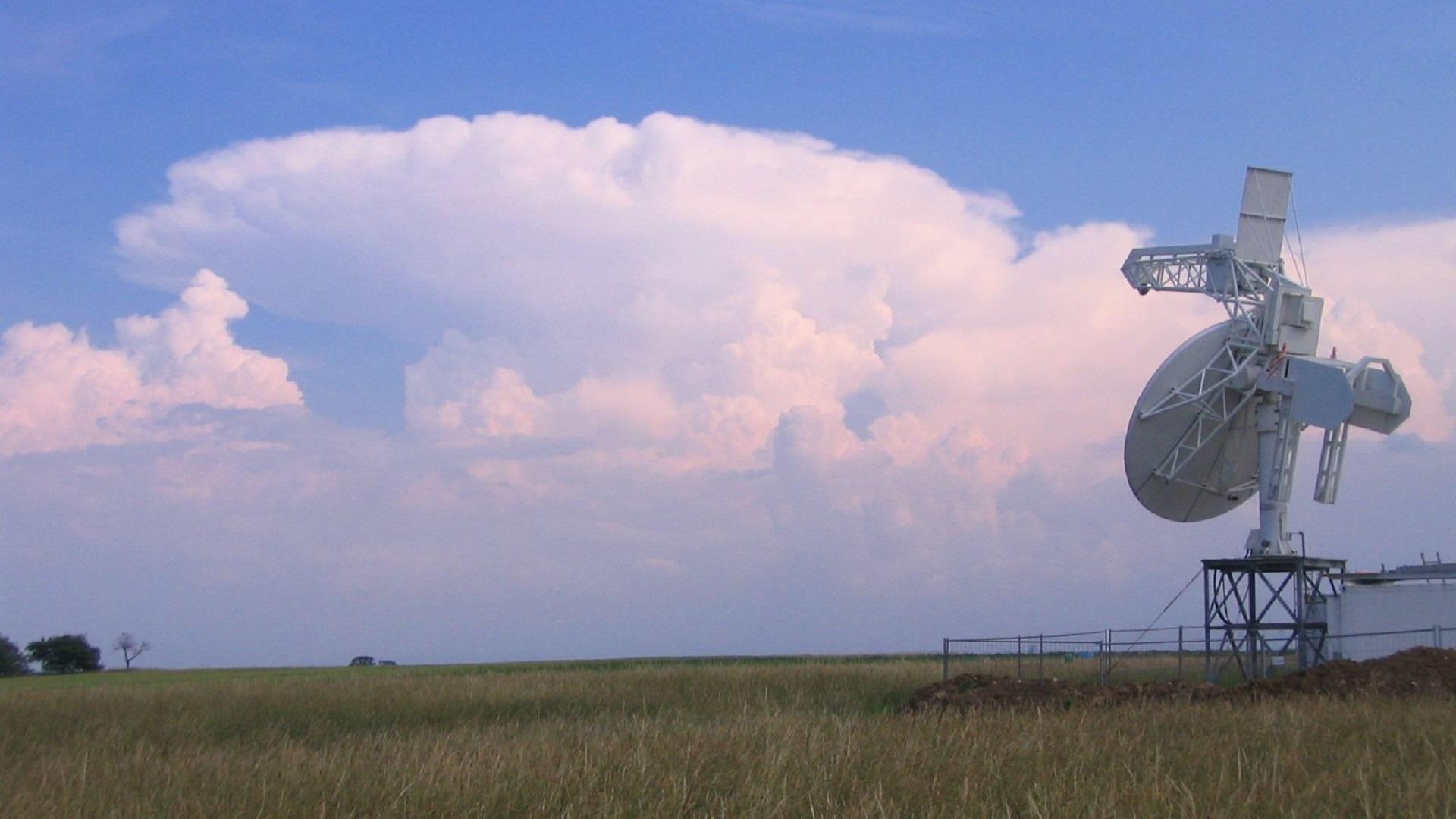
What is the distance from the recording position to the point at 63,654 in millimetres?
95688

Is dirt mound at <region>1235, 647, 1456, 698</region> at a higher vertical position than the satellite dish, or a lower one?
lower

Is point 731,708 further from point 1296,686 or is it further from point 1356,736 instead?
point 1356,736

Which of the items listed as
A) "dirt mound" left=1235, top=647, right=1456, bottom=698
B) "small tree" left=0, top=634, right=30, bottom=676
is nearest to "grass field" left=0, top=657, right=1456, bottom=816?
"dirt mound" left=1235, top=647, right=1456, bottom=698

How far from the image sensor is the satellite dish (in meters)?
35.2

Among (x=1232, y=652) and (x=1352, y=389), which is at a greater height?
(x=1352, y=389)

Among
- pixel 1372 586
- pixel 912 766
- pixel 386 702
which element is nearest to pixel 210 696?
pixel 386 702

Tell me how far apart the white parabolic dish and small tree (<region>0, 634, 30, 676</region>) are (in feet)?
268

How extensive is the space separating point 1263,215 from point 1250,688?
15.0 meters

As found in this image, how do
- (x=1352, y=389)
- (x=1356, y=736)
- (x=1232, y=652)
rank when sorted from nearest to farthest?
(x=1356, y=736)
(x=1352, y=389)
(x=1232, y=652)

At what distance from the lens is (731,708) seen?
28.5 m

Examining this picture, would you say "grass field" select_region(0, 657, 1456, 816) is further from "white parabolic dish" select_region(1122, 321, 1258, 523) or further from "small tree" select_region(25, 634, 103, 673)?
"small tree" select_region(25, 634, 103, 673)

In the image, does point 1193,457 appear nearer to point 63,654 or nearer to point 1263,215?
point 1263,215

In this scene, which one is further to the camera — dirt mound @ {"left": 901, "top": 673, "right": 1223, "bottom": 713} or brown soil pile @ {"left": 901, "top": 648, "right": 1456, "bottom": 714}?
dirt mound @ {"left": 901, "top": 673, "right": 1223, "bottom": 713}

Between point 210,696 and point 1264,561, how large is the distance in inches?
1096
